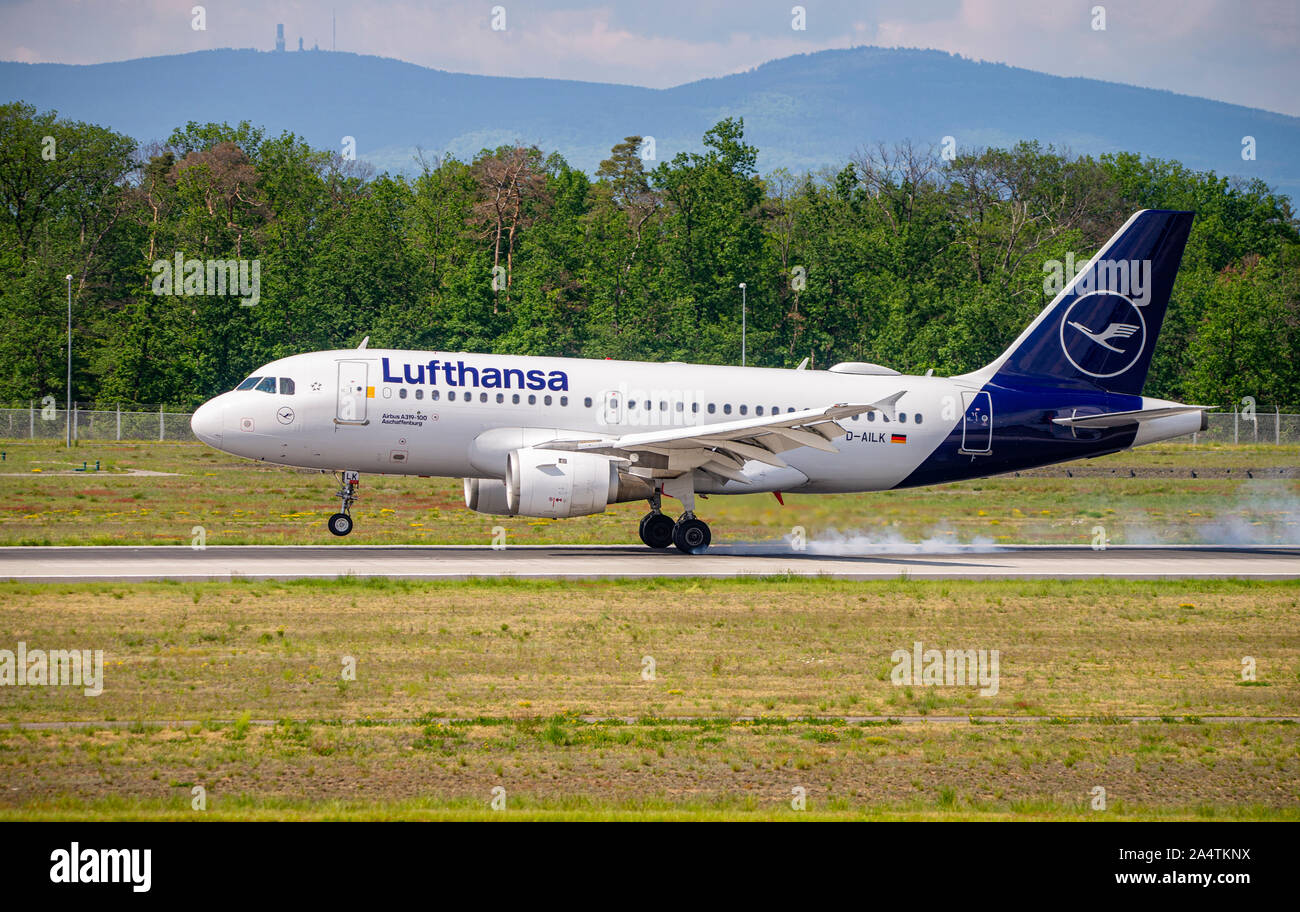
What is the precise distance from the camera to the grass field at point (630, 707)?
12.0m

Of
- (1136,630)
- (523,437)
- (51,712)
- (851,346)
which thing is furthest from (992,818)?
(851,346)

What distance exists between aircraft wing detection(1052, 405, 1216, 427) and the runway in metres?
3.32

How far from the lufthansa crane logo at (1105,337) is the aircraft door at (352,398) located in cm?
1787

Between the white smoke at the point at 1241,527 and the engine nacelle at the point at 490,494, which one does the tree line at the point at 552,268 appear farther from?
the engine nacelle at the point at 490,494

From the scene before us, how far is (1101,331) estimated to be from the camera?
34.4 metres

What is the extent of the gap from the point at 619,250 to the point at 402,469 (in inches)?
2269

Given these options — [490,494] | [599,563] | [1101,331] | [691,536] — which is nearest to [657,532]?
[691,536]

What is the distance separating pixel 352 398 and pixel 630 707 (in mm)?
16556

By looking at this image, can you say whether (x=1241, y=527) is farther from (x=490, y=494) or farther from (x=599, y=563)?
(x=490, y=494)

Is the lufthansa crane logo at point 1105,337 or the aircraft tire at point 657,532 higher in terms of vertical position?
the lufthansa crane logo at point 1105,337

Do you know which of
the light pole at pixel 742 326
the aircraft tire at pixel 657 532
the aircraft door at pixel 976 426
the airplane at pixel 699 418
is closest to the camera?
the airplane at pixel 699 418

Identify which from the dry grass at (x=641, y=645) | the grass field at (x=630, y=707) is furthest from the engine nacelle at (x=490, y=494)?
the grass field at (x=630, y=707)

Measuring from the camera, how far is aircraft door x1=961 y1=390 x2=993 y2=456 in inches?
1319

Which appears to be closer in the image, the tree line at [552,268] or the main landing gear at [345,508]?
the main landing gear at [345,508]
